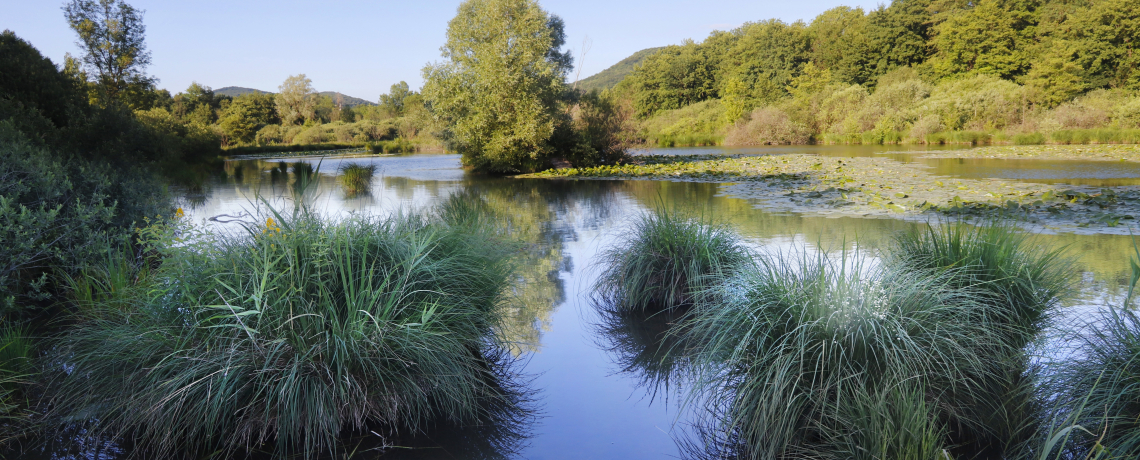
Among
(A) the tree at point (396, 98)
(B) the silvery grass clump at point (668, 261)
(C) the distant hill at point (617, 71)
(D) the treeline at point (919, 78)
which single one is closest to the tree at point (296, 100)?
(A) the tree at point (396, 98)

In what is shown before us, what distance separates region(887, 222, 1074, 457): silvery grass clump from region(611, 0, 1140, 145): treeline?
21976 millimetres

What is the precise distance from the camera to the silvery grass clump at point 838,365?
2.20 metres

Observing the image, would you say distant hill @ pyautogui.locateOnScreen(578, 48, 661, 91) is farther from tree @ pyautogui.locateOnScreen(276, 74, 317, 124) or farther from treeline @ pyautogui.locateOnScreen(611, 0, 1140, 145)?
tree @ pyautogui.locateOnScreen(276, 74, 317, 124)

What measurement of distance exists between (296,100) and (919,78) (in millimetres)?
54047

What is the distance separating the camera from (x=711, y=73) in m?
58.5

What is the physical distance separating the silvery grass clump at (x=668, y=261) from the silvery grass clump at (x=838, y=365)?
1530mm

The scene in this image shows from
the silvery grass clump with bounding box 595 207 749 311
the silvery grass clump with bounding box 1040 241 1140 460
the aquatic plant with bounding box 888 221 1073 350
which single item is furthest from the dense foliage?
the silvery grass clump with bounding box 1040 241 1140 460

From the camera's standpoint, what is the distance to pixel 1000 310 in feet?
10.8

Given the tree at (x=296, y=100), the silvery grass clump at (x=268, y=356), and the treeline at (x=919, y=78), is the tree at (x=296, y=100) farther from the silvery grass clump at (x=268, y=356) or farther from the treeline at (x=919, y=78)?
the silvery grass clump at (x=268, y=356)

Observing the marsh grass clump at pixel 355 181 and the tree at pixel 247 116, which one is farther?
the tree at pixel 247 116

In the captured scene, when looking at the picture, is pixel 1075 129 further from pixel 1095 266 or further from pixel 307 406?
pixel 307 406

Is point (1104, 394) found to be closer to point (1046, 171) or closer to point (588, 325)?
point (588, 325)

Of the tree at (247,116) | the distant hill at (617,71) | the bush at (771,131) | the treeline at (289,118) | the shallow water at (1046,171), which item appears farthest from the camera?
the distant hill at (617,71)

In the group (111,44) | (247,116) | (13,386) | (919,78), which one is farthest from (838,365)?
(247,116)
